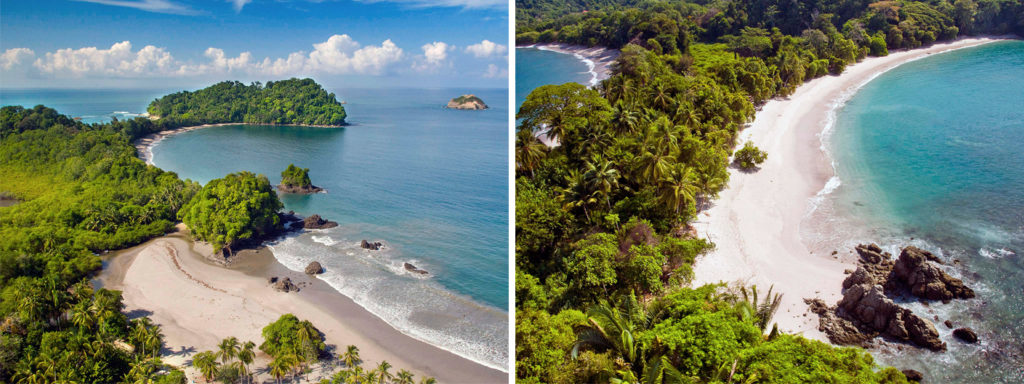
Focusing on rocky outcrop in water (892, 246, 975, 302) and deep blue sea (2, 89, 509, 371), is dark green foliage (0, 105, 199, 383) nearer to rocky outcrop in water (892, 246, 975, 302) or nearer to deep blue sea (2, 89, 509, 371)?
deep blue sea (2, 89, 509, 371)

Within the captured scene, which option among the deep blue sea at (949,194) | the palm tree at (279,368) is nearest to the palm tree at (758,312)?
the deep blue sea at (949,194)

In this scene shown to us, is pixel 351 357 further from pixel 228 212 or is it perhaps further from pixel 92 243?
pixel 92 243

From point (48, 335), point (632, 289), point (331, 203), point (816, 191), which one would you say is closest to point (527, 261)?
point (632, 289)

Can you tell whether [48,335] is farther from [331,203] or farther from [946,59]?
[946,59]

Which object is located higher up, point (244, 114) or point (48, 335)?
point (244, 114)

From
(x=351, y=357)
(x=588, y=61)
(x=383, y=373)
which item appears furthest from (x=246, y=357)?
(x=588, y=61)

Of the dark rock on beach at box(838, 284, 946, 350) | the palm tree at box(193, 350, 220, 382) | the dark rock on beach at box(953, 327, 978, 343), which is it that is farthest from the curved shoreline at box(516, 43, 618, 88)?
the palm tree at box(193, 350, 220, 382)

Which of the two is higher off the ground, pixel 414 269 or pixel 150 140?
pixel 150 140
